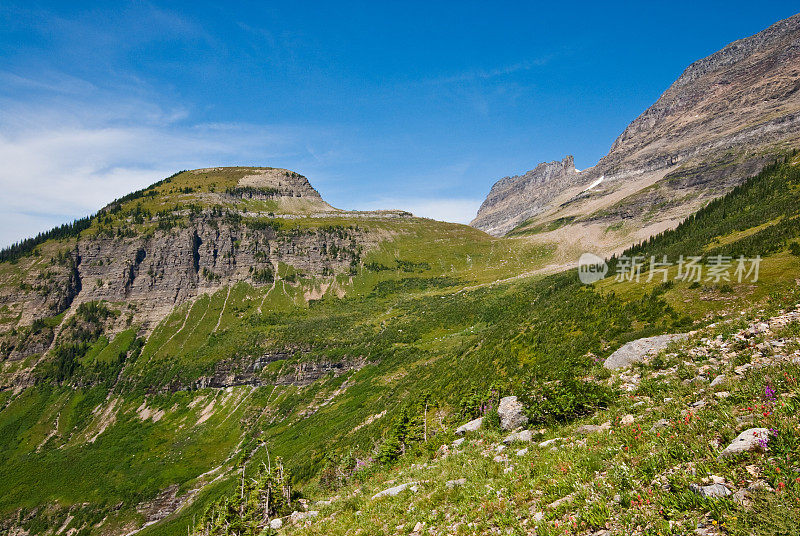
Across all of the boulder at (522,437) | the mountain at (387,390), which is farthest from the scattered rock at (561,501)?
the boulder at (522,437)

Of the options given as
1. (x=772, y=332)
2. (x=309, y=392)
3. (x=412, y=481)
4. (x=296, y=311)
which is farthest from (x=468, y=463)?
(x=296, y=311)

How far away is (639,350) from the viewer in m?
21.3

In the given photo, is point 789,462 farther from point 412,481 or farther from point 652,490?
point 412,481

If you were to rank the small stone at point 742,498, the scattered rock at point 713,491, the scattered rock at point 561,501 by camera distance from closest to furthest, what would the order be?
1. the small stone at point 742,498
2. the scattered rock at point 713,491
3. the scattered rock at point 561,501

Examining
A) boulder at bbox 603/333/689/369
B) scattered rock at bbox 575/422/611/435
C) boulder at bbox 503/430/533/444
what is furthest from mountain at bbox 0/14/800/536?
boulder at bbox 603/333/689/369

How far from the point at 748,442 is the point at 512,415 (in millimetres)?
13677

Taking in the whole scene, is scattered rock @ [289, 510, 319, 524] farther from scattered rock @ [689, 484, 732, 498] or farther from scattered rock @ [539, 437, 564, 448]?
scattered rock @ [689, 484, 732, 498]

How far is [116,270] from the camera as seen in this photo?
187625mm

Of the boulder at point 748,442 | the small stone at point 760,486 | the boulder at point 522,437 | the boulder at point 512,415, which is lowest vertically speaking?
the boulder at point 512,415

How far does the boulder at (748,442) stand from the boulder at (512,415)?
12.3m

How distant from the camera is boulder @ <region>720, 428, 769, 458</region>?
678 cm

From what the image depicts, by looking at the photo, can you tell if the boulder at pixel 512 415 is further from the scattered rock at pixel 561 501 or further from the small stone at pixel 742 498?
the small stone at pixel 742 498

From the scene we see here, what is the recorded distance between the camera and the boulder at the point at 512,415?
19.0m

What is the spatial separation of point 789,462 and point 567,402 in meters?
11.0
